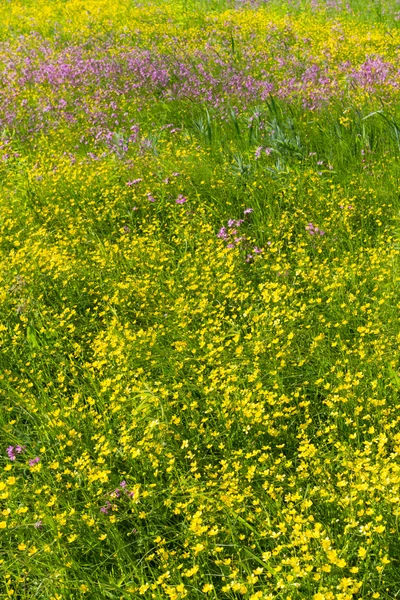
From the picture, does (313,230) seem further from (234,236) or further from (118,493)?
(118,493)

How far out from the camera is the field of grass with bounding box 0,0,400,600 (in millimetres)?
Result: 2611

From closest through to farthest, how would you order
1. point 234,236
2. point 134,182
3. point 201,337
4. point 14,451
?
point 14,451
point 201,337
point 234,236
point 134,182

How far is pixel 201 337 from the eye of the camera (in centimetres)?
371

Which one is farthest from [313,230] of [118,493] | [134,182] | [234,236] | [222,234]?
[118,493]

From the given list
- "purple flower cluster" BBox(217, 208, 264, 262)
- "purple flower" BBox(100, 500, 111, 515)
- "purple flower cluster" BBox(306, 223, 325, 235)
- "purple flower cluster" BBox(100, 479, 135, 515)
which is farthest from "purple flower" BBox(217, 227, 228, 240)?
"purple flower" BBox(100, 500, 111, 515)

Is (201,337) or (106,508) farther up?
(201,337)

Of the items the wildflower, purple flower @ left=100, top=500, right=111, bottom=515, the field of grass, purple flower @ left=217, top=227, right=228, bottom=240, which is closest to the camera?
the field of grass

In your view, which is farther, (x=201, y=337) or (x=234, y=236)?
(x=234, y=236)

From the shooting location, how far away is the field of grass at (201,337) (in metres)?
2.61

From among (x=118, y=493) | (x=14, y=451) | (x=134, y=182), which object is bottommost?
(x=14, y=451)

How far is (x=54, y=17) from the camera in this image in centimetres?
1258

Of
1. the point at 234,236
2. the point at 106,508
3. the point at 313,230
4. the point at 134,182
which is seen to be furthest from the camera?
the point at 134,182

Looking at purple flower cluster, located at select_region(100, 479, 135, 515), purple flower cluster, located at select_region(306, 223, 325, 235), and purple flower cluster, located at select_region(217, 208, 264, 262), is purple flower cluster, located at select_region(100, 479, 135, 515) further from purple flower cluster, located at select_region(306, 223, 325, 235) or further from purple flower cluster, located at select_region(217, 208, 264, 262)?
purple flower cluster, located at select_region(306, 223, 325, 235)

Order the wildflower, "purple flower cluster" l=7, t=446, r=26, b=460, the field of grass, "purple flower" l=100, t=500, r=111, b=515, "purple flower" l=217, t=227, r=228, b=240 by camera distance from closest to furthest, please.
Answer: the field of grass, "purple flower" l=100, t=500, r=111, b=515, "purple flower cluster" l=7, t=446, r=26, b=460, "purple flower" l=217, t=227, r=228, b=240, the wildflower
